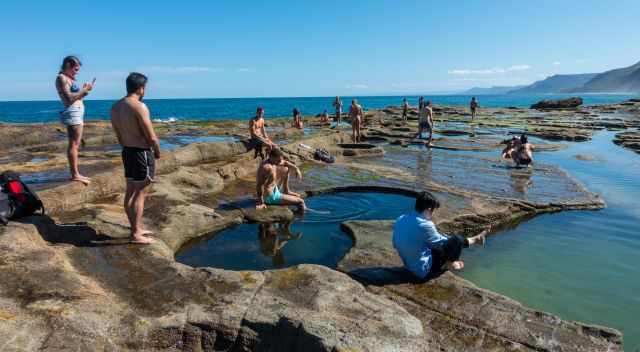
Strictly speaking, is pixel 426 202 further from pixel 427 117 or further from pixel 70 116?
pixel 427 117

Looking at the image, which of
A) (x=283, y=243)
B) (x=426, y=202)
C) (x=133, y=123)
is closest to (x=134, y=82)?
(x=133, y=123)

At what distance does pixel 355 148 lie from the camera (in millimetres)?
16062

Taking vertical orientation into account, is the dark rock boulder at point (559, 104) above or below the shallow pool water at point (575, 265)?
above

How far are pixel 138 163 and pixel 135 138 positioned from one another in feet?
0.96

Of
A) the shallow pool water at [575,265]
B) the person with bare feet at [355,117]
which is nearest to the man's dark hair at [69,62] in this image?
the shallow pool water at [575,265]

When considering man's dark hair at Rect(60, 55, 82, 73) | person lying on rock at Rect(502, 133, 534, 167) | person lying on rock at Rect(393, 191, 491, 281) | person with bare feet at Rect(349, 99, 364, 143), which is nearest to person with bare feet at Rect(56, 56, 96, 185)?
man's dark hair at Rect(60, 55, 82, 73)

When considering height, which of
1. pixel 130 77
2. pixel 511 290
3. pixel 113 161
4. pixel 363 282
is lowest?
pixel 511 290

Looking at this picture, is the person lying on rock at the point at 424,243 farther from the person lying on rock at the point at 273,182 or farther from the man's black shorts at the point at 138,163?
the person lying on rock at the point at 273,182

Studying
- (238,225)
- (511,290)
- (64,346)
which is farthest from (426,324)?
(238,225)

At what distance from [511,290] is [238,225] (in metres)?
4.34

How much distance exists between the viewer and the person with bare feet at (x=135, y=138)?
4387 mm

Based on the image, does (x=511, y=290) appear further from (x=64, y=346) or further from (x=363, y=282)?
(x=64, y=346)

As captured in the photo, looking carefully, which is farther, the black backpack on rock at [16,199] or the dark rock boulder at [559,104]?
the dark rock boulder at [559,104]

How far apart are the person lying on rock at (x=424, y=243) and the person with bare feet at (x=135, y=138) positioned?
9.92ft
